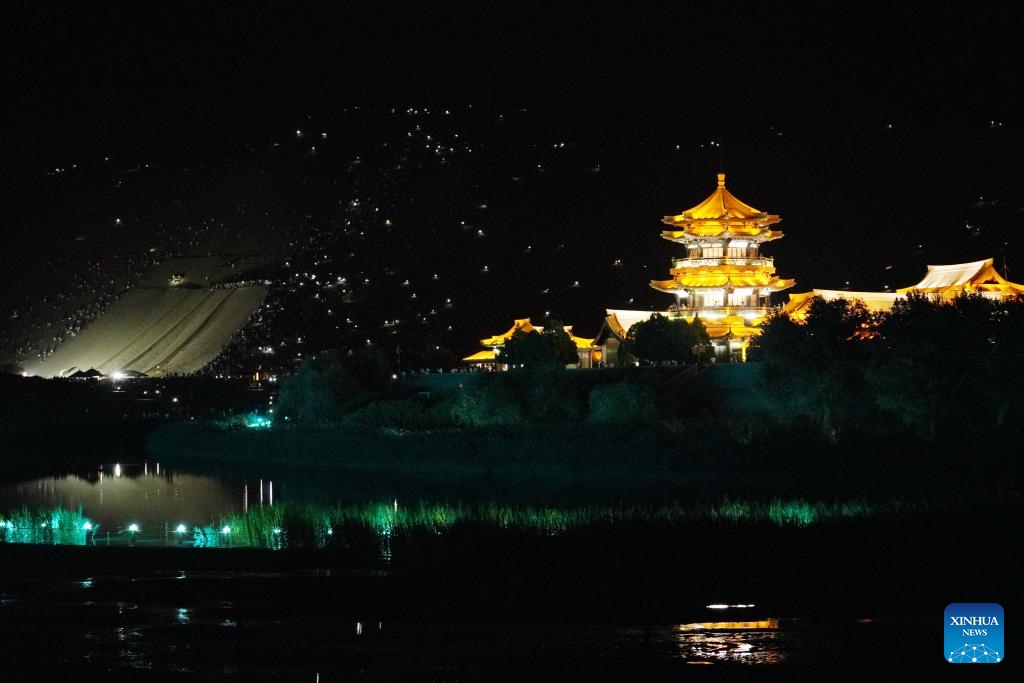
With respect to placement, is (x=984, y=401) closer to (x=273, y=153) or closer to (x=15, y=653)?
(x=15, y=653)

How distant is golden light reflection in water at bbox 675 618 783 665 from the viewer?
10812 millimetres

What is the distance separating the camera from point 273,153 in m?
135

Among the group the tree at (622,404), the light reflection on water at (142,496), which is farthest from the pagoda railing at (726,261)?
the light reflection on water at (142,496)

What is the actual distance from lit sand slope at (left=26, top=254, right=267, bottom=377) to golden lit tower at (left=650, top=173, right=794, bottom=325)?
3400 cm

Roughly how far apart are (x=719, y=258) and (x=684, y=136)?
88.1m

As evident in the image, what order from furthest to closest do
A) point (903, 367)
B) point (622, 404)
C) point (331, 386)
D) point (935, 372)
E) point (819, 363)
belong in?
point (331, 386) < point (622, 404) < point (819, 363) < point (903, 367) < point (935, 372)

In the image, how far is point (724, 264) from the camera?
5934cm

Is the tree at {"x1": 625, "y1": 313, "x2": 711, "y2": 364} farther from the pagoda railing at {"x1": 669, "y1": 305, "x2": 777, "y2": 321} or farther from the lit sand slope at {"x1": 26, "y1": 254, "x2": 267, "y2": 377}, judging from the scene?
the lit sand slope at {"x1": 26, "y1": 254, "x2": 267, "y2": 377}

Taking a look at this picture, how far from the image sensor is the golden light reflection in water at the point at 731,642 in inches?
426

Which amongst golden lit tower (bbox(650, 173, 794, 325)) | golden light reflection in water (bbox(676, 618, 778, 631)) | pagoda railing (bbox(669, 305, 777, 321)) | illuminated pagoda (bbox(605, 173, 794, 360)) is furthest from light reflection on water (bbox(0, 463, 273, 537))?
golden lit tower (bbox(650, 173, 794, 325))

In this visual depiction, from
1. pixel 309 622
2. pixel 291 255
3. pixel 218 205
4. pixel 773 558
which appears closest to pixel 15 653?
pixel 309 622

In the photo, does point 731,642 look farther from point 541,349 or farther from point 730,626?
point 541,349

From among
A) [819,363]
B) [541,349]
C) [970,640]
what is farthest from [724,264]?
[970,640]

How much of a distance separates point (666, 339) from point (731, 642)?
39743mm
